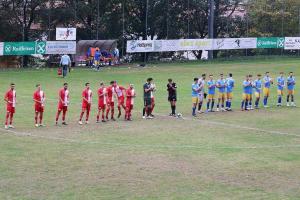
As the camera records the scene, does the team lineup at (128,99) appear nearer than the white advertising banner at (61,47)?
Yes

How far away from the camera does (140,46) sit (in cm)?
5744

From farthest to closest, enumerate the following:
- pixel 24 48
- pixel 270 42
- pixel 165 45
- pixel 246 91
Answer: pixel 270 42 < pixel 165 45 < pixel 24 48 < pixel 246 91

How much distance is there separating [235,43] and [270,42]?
3.80m

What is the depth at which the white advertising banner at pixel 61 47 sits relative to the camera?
2093 inches

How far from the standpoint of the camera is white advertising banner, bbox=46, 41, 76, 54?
174 feet

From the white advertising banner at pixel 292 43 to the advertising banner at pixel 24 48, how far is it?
991 inches

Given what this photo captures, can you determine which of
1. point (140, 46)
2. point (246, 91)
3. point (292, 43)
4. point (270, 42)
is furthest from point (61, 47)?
point (246, 91)

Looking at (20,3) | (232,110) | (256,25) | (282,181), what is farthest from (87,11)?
(282,181)

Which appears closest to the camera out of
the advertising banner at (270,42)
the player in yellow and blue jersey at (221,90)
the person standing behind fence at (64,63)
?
the player in yellow and blue jersey at (221,90)

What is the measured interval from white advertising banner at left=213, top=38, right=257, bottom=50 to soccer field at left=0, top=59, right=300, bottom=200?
91.5 feet

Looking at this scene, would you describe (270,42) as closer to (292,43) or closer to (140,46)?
(292,43)

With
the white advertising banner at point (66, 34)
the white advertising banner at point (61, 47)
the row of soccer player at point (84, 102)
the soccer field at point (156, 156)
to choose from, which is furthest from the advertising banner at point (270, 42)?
the row of soccer player at point (84, 102)

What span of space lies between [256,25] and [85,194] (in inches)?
2133

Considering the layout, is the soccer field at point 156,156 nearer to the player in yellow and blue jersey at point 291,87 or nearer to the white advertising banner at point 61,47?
the player in yellow and blue jersey at point 291,87
